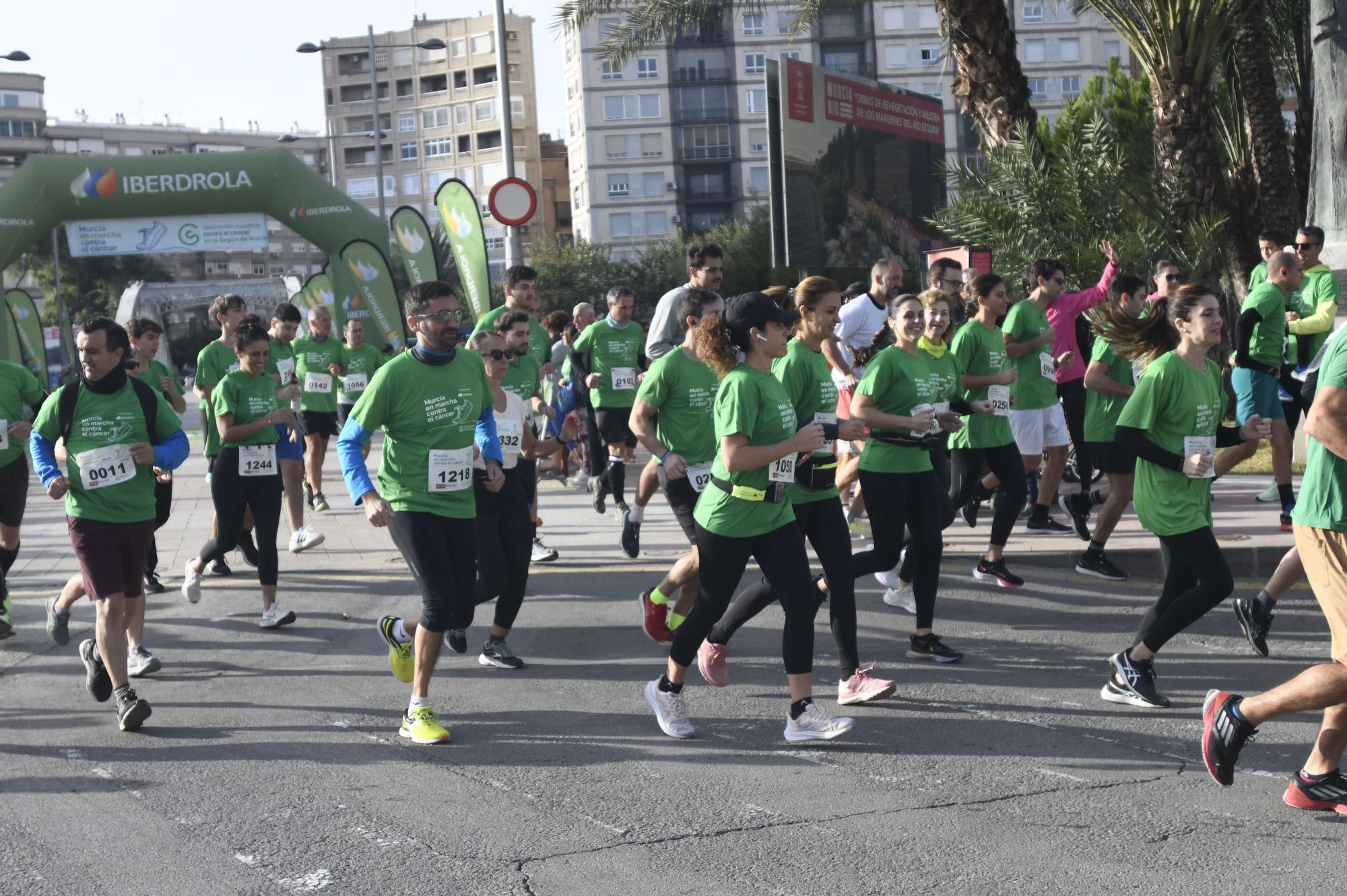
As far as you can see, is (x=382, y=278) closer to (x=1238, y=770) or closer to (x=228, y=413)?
(x=228, y=413)

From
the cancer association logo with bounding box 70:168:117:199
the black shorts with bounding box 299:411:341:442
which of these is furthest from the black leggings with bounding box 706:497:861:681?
the cancer association logo with bounding box 70:168:117:199

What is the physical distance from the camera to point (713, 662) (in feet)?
22.5

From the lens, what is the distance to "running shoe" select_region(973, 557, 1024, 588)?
29.8ft

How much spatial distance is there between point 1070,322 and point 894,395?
4.83 meters

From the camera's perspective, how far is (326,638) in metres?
8.60

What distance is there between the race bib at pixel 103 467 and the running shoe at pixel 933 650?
384cm

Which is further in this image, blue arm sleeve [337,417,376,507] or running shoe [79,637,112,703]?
running shoe [79,637,112,703]

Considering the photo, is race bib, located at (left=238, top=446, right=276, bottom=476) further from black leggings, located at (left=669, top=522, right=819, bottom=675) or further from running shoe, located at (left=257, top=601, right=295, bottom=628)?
black leggings, located at (left=669, top=522, right=819, bottom=675)

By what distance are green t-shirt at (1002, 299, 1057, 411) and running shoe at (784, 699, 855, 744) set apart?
16.8 ft

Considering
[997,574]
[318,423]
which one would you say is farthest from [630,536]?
[318,423]

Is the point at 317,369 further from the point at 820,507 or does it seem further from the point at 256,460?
the point at 820,507

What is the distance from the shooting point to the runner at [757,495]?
19.2ft

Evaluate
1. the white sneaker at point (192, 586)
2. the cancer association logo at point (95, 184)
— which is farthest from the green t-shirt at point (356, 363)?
the cancer association logo at point (95, 184)

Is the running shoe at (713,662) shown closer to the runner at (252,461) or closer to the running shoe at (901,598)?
the running shoe at (901,598)
